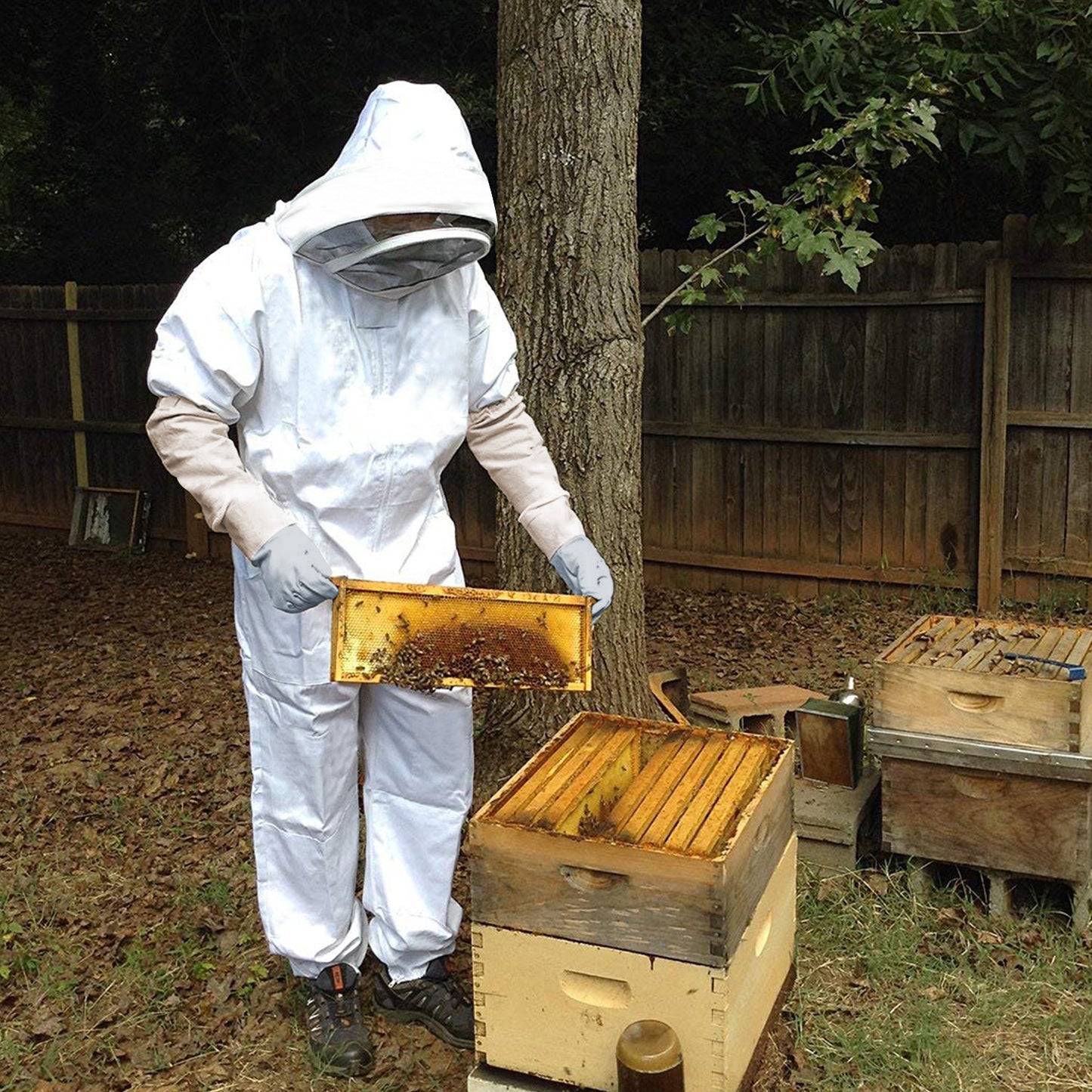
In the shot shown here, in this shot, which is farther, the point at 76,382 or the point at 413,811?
the point at 76,382

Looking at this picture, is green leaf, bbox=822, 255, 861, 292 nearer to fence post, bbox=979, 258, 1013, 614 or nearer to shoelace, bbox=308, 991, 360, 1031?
fence post, bbox=979, 258, 1013, 614

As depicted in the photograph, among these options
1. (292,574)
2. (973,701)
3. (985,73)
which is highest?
(985,73)

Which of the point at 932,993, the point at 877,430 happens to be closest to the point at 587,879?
the point at 932,993

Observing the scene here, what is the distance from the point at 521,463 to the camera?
2830mm

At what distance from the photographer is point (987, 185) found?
8.25 m

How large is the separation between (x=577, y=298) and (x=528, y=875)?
1.91m

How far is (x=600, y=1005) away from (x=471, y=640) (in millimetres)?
752

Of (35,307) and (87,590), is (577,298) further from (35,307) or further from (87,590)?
(35,307)

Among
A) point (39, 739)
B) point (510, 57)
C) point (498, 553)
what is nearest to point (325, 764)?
point (498, 553)

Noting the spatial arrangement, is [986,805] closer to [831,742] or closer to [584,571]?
[831,742]

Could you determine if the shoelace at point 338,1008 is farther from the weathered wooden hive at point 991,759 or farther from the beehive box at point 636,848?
the weathered wooden hive at point 991,759

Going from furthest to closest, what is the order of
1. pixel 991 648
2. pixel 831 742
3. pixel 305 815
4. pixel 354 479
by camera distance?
pixel 831 742
pixel 991 648
pixel 305 815
pixel 354 479

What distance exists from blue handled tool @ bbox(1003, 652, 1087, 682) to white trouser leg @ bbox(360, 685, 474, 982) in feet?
5.10

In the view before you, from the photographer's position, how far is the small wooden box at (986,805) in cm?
308
